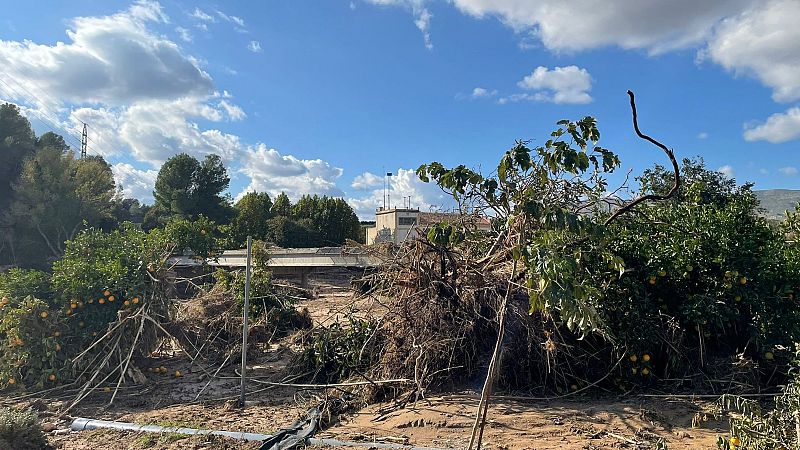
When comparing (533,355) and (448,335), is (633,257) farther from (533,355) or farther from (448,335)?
(448,335)

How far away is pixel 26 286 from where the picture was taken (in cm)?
713

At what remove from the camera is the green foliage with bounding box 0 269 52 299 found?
7113 mm

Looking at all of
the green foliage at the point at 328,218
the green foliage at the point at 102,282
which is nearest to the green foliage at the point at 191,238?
the green foliage at the point at 102,282

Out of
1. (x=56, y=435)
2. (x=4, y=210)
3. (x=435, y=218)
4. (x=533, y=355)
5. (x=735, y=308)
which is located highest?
(x=4, y=210)

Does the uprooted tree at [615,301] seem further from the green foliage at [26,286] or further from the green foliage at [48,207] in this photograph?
the green foliage at [48,207]

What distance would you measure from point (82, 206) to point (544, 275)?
32480 millimetres

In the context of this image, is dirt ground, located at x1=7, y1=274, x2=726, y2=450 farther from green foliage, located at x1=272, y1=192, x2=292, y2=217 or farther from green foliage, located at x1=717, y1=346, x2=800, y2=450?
green foliage, located at x1=272, y1=192, x2=292, y2=217

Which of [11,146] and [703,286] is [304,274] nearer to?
[703,286]

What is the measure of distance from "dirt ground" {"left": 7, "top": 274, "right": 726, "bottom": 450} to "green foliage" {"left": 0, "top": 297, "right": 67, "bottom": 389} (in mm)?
469

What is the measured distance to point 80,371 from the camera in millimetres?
6781

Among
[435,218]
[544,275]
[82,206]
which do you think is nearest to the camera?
[544,275]

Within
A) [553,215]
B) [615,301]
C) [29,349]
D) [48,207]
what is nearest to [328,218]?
[48,207]

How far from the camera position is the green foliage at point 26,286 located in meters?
7.11

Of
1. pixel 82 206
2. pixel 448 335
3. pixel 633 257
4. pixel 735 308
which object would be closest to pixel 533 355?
pixel 448 335
